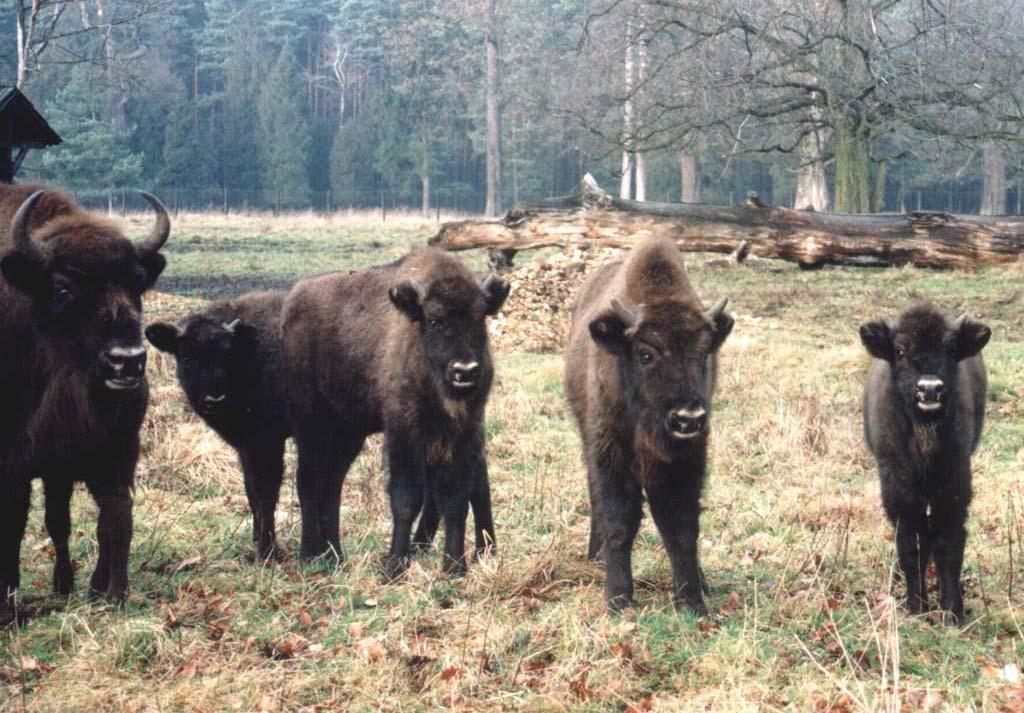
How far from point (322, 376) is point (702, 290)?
15158mm

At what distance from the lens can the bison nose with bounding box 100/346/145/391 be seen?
6.10 meters

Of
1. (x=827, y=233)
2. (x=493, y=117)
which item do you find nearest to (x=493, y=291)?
(x=827, y=233)

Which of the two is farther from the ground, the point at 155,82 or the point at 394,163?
the point at 155,82

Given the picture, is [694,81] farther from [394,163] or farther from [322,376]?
[394,163]

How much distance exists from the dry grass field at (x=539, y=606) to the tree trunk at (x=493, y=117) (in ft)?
172

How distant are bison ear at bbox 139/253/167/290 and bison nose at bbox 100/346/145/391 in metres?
0.51

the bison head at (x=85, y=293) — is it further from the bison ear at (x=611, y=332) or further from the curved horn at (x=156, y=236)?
the bison ear at (x=611, y=332)

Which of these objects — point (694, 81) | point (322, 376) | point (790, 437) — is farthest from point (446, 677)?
point (694, 81)

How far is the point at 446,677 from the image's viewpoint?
5461mm

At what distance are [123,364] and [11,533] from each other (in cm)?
123

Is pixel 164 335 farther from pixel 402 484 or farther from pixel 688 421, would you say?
pixel 688 421

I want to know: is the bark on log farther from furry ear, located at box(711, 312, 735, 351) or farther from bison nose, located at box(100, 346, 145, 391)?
bison nose, located at box(100, 346, 145, 391)

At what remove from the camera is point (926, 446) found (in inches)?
267

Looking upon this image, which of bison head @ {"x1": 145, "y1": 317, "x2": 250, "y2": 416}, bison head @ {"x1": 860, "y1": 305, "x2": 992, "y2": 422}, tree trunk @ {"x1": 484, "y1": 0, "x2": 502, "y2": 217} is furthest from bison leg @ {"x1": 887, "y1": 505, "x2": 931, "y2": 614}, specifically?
tree trunk @ {"x1": 484, "y1": 0, "x2": 502, "y2": 217}
